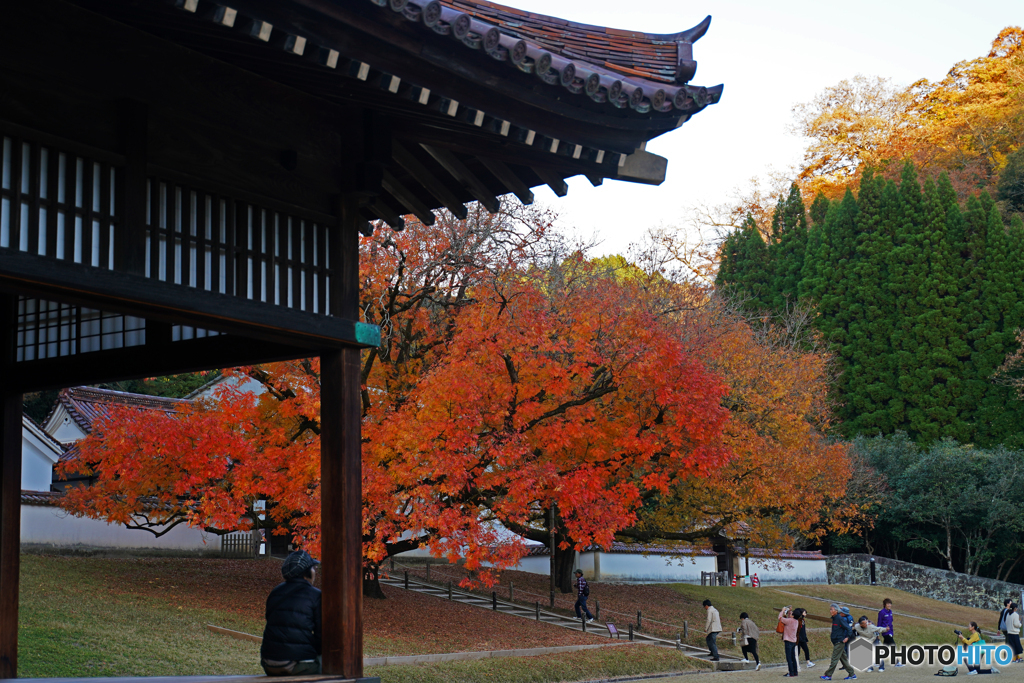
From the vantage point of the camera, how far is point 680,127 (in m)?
6.46

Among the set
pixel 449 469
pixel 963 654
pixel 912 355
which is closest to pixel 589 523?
pixel 449 469

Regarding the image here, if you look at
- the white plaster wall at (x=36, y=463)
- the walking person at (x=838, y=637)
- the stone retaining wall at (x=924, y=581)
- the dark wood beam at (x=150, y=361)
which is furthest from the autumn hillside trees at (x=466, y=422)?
the stone retaining wall at (x=924, y=581)

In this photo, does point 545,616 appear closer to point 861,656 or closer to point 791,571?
point 861,656

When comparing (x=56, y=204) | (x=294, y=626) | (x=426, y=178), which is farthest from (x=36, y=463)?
(x=56, y=204)

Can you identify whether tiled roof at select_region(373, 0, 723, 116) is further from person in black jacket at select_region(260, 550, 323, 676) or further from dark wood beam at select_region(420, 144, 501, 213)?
person in black jacket at select_region(260, 550, 323, 676)

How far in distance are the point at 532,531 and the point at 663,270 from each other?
10.8 metres

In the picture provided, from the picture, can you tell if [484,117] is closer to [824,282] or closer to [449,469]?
[449,469]

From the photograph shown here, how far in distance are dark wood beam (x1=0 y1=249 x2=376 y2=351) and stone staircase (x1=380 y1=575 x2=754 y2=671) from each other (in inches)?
729

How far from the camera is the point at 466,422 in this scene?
1850 centimetres

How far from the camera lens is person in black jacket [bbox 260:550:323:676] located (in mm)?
6223

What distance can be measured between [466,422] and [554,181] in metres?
11.4

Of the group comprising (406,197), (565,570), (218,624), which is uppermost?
(406,197)

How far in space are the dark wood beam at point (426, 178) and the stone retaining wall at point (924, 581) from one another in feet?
128

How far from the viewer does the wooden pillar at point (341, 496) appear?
6250 mm
